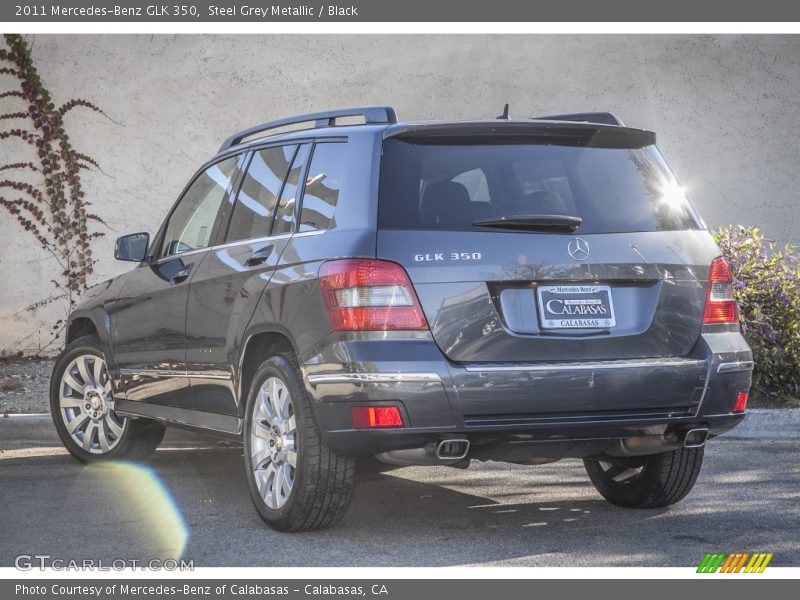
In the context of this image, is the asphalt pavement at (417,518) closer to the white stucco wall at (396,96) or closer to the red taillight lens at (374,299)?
the red taillight lens at (374,299)

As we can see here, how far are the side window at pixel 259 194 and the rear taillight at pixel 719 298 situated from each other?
2082 millimetres

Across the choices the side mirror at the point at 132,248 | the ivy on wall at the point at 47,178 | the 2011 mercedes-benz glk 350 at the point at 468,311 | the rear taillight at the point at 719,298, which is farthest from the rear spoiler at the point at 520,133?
the ivy on wall at the point at 47,178

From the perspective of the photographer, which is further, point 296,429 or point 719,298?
point 719,298

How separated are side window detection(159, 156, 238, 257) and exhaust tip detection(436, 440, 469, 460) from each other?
7.12 feet

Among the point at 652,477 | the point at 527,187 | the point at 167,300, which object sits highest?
the point at 527,187

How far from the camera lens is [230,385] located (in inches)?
244

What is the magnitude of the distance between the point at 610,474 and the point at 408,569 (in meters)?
2.06

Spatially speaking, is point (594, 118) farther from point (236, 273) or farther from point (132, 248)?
point (132, 248)

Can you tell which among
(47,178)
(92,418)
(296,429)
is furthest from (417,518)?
(47,178)

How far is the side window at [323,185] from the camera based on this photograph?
555cm

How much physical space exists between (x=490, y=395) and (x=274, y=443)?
1.18 m

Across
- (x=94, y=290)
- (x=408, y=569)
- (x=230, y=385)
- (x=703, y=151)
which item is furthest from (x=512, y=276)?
(x=703, y=151)

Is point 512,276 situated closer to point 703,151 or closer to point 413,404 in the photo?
point 413,404

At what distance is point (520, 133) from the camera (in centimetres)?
559
